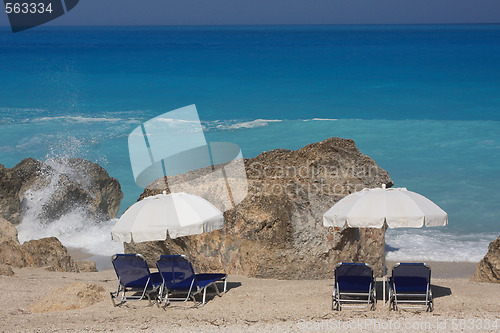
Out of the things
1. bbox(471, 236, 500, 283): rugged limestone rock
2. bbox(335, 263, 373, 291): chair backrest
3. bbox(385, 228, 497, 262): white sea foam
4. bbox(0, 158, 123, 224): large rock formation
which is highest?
bbox(0, 158, 123, 224): large rock formation

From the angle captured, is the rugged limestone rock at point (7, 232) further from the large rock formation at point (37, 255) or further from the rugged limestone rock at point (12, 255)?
the rugged limestone rock at point (12, 255)

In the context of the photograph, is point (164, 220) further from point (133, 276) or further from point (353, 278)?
point (353, 278)

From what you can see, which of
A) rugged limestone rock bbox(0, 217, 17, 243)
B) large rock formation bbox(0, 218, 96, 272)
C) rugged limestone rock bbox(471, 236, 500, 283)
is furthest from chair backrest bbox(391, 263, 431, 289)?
rugged limestone rock bbox(0, 217, 17, 243)

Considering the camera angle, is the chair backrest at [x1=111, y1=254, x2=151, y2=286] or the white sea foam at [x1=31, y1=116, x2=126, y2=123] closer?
the chair backrest at [x1=111, y1=254, x2=151, y2=286]

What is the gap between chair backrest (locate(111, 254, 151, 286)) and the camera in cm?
794

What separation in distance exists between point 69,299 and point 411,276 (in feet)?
13.6

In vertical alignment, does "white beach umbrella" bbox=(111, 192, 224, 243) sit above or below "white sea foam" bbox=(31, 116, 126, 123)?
below

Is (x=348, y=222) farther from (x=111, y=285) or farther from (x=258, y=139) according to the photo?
(x=258, y=139)

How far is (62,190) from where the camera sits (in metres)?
15.2

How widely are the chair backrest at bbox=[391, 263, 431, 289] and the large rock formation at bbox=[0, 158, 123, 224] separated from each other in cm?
928

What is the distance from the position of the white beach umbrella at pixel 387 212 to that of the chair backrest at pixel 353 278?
617 millimetres

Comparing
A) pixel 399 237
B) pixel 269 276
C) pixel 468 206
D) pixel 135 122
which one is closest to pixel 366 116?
pixel 135 122

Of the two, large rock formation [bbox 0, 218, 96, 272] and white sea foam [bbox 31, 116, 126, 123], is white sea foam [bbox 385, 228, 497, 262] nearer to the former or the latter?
large rock formation [bbox 0, 218, 96, 272]

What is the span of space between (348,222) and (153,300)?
265 cm
